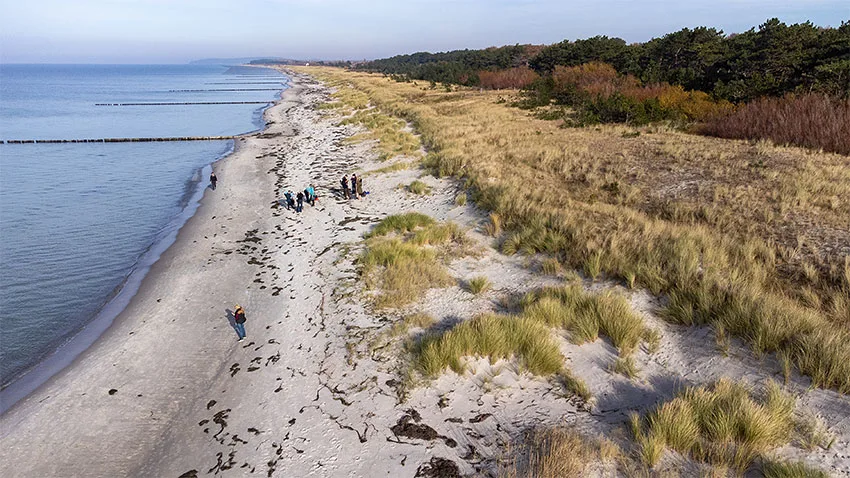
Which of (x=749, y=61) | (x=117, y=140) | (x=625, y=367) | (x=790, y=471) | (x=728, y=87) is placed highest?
(x=749, y=61)

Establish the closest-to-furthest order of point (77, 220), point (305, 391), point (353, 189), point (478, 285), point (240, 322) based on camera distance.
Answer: point (305, 391) → point (240, 322) → point (478, 285) → point (77, 220) → point (353, 189)

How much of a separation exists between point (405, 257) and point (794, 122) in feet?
72.8

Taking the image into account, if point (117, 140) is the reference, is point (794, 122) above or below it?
above

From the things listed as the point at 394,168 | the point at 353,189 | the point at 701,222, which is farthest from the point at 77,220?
the point at 701,222

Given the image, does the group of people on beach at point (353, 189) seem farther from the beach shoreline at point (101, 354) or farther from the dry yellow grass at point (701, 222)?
the beach shoreline at point (101, 354)

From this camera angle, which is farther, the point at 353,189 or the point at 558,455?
the point at 353,189

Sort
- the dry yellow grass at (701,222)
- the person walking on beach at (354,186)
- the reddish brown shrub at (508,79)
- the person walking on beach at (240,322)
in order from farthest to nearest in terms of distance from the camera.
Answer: the reddish brown shrub at (508,79), the person walking on beach at (354,186), the person walking on beach at (240,322), the dry yellow grass at (701,222)

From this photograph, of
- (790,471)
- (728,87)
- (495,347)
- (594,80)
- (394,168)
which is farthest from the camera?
(594,80)

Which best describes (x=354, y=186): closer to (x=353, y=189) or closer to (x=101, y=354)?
(x=353, y=189)

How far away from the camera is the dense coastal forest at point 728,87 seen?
73.0 feet

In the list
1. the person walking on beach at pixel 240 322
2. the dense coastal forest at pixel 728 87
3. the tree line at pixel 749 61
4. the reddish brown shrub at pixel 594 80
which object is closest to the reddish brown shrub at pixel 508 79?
the reddish brown shrub at pixel 594 80

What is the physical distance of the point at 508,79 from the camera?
6819cm

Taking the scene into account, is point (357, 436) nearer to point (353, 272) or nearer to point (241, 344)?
point (241, 344)

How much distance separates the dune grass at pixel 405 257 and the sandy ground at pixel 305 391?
19.5 inches
